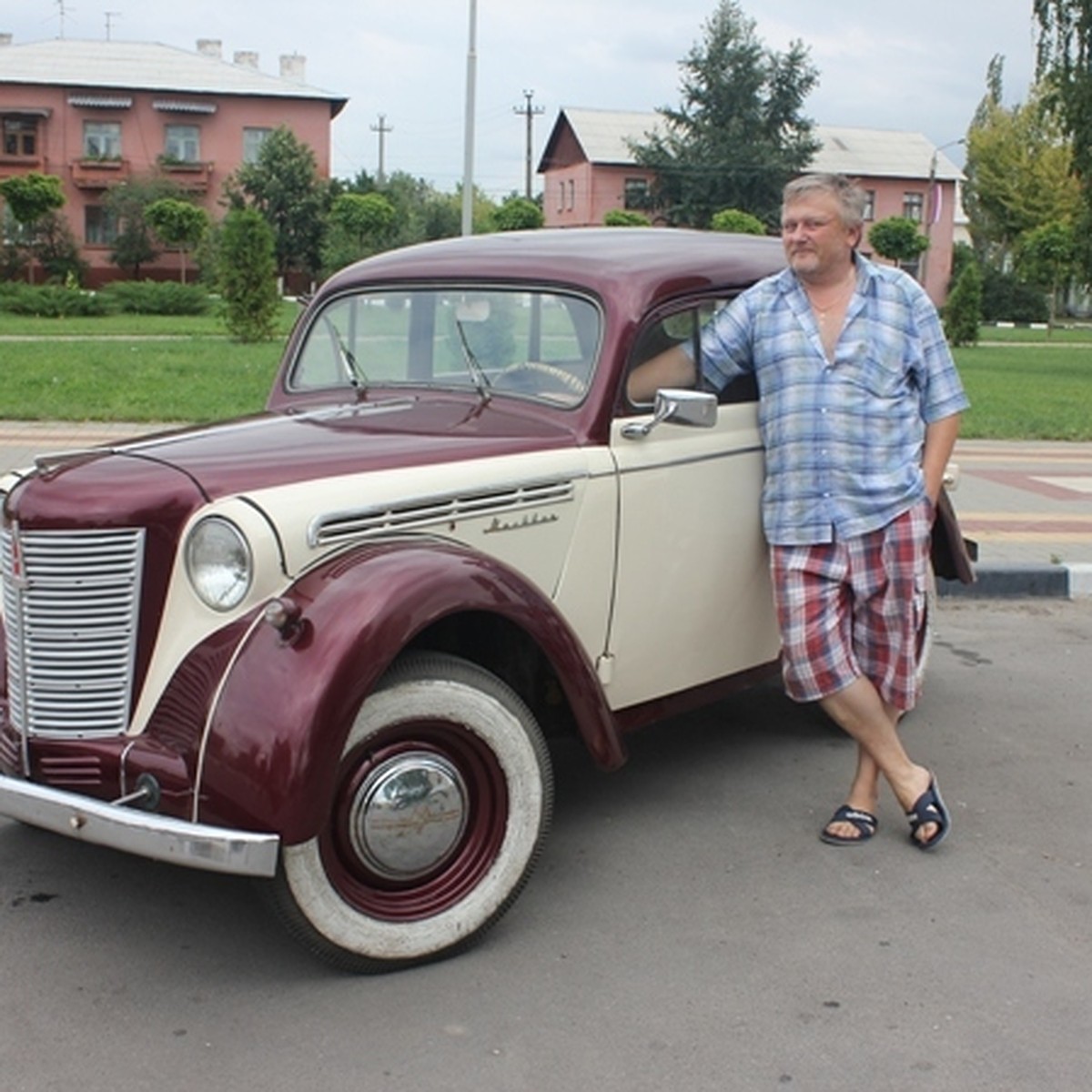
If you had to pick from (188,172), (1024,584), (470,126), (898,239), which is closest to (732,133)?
(898,239)

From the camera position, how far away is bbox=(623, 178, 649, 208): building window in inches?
2454

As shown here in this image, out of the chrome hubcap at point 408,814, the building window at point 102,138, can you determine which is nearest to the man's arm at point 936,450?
the chrome hubcap at point 408,814

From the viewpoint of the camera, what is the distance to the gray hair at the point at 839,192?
4012mm

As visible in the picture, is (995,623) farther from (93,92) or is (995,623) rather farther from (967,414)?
(93,92)

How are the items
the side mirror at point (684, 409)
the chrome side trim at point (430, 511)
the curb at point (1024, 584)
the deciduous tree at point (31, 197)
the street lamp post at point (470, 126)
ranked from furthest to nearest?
the deciduous tree at point (31, 197)
the street lamp post at point (470, 126)
the curb at point (1024, 584)
the side mirror at point (684, 409)
the chrome side trim at point (430, 511)

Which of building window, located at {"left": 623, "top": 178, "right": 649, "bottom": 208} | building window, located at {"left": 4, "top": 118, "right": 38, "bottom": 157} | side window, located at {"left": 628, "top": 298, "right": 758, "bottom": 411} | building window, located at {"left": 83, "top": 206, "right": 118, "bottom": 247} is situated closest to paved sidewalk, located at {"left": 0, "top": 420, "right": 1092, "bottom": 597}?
side window, located at {"left": 628, "top": 298, "right": 758, "bottom": 411}

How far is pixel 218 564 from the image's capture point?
331 cm

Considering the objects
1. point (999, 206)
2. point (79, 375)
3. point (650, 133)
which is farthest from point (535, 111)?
point (79, 375)

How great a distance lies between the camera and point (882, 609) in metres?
4.11

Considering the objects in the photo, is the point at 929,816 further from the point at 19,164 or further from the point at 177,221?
the point at 19,164

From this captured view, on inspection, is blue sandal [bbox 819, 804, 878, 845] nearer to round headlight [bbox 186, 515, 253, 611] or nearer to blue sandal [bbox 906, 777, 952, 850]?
blue sandal [bbox 906, 777, 952, 850]

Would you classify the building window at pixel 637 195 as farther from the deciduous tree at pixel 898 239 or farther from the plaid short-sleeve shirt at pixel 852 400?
the plaid short-sleeve shirt at pixel 852 400

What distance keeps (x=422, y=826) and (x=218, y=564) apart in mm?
771

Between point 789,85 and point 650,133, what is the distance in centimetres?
618
